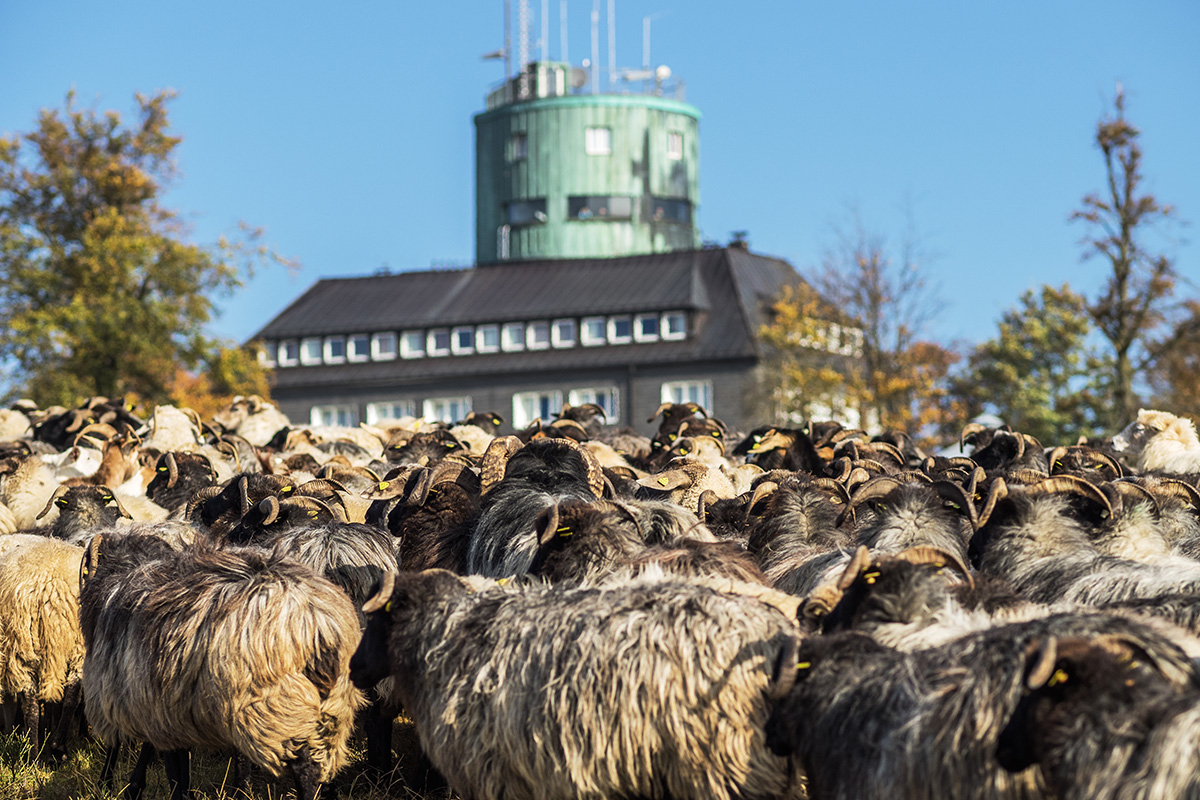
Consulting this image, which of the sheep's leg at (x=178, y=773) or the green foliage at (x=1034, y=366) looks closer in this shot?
the sheep's leg at (x=178, y=773)

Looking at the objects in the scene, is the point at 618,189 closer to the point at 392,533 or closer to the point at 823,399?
the point at 823,399

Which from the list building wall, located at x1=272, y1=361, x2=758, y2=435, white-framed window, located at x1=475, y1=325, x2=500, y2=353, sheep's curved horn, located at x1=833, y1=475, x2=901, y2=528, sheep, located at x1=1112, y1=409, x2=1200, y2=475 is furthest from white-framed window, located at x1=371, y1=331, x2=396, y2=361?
sheep's curved horn, located at x1=833, y1=475, x2=901, y2=528

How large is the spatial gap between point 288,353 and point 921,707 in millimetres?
63363

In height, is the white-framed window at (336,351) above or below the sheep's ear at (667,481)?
above

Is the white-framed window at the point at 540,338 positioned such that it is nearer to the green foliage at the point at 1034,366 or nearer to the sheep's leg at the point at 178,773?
the green foliage at the point at 1034,366

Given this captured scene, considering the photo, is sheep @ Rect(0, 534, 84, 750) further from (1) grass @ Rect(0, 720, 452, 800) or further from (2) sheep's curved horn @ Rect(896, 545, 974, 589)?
(2) sheep's curved horn @ Rect(896, 545, 974, 589)

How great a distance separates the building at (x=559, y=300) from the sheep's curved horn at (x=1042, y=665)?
5187 cm

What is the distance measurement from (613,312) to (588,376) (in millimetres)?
2932

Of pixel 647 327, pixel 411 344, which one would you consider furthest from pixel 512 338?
pixel 647 327

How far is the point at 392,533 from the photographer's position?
1178 cm

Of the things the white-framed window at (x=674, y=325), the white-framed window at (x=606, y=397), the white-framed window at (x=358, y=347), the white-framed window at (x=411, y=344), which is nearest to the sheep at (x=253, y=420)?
the white-framed window at (x=606, y=397)

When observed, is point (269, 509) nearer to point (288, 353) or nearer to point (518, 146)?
point (288, 353)

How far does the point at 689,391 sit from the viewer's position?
60.8m

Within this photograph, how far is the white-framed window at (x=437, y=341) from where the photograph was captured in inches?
2562
